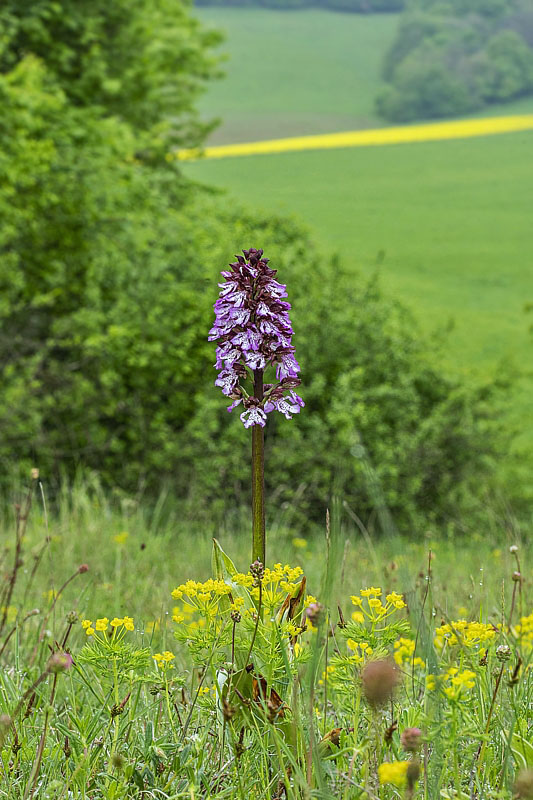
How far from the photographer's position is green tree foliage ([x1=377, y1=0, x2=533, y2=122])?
4994 cm

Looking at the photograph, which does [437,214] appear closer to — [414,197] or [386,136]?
[414,197]

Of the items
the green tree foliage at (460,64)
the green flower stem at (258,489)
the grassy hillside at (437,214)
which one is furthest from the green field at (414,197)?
the green flower stem at (258,489)

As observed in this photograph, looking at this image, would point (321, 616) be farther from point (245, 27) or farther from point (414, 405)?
point (245, 27)

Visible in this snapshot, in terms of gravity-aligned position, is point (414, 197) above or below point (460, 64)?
below

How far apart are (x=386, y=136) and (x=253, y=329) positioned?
4987 centimetres

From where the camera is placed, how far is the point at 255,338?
5.92 feet

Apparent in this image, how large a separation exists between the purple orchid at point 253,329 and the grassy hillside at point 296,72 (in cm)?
4736

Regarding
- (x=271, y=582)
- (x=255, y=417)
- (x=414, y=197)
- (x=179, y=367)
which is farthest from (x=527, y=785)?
(x=414, y=197)

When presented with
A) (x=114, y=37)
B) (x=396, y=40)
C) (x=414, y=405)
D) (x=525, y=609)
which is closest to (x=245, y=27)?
(x=396, y=40)

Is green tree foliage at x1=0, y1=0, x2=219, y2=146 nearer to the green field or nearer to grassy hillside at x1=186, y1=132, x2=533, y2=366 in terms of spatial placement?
grassy hillside at x1=186, y1=132, x2=533, y2=366

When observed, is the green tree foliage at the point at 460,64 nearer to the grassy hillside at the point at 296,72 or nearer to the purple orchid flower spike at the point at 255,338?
the grassy hillside at the point at 296,72

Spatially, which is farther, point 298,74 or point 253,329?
point 298,74

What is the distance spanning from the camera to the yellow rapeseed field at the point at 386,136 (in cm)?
4547

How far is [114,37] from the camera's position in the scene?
14.0 meters
